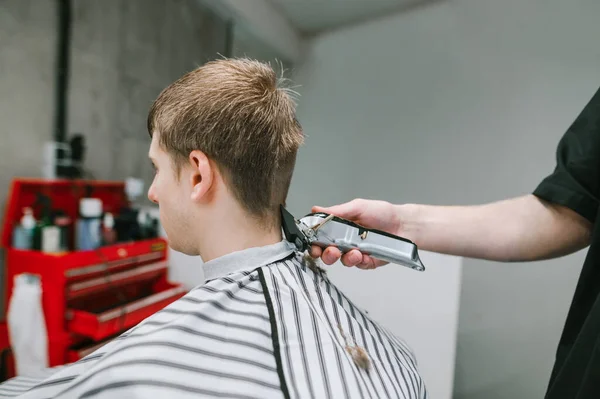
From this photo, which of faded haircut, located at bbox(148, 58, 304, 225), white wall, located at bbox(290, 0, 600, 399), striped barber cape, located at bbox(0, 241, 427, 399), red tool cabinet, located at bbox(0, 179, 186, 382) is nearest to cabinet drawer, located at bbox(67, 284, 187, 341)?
red tool cabinet, located at bbox(0, 179, 186, 382)

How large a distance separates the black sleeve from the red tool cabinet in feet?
5.39

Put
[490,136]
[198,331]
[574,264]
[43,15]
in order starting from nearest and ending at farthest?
1. [198,331]
2. [43,15]
3. [574,264]
4. [490,136]

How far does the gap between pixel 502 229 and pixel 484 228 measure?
5cm

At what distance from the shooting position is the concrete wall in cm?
158

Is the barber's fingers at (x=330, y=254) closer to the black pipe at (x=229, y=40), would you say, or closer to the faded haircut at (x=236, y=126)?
the faded haircut at (x=236, y=126)

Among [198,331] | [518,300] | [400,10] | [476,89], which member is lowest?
[518,300]

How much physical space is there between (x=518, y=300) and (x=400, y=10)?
216 centimetres

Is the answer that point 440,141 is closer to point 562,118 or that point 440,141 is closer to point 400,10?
point 562,118

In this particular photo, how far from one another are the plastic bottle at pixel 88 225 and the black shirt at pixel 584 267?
1.77 m

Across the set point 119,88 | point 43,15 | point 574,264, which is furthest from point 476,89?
point 43,15

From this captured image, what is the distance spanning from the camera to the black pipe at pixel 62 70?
1740 millimetres

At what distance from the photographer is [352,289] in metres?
1.55

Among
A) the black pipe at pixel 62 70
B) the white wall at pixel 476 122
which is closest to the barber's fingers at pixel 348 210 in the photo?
the black pipe at pixel 62 70

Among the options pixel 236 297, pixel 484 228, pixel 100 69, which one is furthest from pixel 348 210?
pixel 100 69
